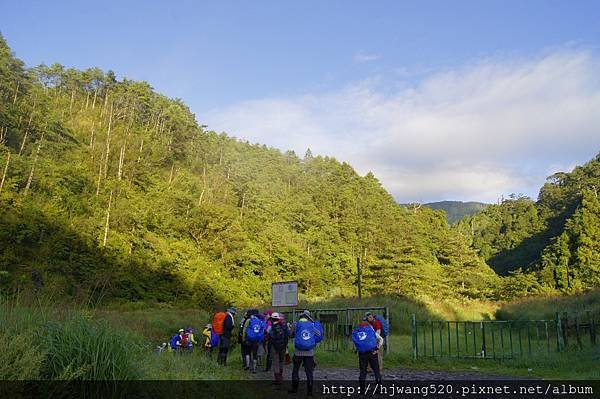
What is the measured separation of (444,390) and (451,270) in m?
59.3

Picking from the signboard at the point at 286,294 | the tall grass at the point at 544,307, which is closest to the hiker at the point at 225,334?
the signboard at the point at 286,294

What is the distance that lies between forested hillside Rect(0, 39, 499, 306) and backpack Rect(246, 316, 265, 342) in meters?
17.6

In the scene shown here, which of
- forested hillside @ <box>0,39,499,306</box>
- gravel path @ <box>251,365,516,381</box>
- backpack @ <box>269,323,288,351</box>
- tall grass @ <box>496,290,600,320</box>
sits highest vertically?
forested hillside @ <box>0,39,499,306</box>

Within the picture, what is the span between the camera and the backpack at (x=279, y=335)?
1145cm

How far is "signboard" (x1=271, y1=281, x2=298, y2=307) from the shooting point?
54.5 ft

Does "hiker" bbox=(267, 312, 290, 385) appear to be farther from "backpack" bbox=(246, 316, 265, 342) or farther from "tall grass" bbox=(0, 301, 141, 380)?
"tall grass" bbox=(0, 301, 141, 380)

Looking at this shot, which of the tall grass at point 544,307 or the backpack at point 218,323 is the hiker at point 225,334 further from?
the tall grass at point 544,307

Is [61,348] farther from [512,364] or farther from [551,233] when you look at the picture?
[551,233]

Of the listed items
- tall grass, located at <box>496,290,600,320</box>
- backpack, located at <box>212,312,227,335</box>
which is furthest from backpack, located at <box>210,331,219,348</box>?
tall grass, located at <box>496,290,600,320</box>

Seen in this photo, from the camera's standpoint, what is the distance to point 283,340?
37.8ft

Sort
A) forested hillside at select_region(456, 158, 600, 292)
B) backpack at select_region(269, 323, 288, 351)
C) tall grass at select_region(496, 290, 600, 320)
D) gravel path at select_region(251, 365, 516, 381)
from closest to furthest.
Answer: backpack at select_region(269, 323, 288, 351)
gravel path at select_region(251, 365, 516, 381)
tall grass at select_region(496, 290, 600, 320)
forested hillside at select_region(456, 158, 600, 292)

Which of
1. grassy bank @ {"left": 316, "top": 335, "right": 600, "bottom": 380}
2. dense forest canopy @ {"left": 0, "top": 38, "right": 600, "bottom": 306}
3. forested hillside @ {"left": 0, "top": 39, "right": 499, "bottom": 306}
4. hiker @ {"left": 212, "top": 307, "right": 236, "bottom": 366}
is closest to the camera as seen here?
grassy bank @ {"left": 316, "top": 335, "right": 600, "bottom": 380}

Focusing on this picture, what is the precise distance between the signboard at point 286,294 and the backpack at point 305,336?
643 cm

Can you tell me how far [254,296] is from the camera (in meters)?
52.2
